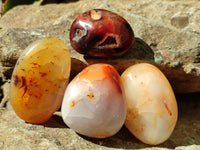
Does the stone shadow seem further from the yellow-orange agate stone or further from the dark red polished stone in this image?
the dark red polished stone

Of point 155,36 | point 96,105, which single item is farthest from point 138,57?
point 96,105

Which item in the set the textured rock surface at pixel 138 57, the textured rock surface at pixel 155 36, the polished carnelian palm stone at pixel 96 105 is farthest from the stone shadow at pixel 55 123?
the textured rock surface at pixel 155 36

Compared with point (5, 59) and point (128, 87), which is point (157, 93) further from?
point (5, 59)

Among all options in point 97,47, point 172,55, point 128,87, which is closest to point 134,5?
point 172,55

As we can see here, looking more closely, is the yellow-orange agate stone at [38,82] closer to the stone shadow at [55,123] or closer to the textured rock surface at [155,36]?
the stone shadow at [55,123]

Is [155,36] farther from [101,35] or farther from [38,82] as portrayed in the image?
[38,82]

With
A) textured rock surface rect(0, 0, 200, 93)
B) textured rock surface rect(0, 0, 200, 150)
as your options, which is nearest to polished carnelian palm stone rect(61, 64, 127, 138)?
textured rock surface rect(0, 0, 200, 150)
